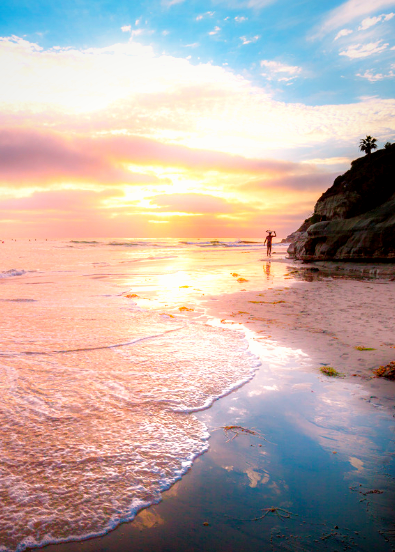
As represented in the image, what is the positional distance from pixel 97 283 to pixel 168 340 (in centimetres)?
885

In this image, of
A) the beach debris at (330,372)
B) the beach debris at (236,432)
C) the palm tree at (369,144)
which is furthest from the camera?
the palm tree at (369,144)

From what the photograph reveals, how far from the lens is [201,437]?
10.2ft

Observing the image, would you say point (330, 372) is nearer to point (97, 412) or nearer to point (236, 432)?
point (236, 432)

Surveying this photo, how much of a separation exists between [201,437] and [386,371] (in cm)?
288

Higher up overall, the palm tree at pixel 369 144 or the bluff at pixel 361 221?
the palm tree at pixel 369 144

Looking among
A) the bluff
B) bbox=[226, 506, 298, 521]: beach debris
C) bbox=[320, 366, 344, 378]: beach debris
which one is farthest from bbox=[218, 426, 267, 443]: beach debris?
the bluff

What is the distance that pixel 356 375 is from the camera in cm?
454

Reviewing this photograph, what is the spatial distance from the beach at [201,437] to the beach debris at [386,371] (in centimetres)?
11

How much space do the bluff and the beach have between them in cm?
1514

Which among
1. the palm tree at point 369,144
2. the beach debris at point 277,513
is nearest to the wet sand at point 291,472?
the beach debris at point 277,513

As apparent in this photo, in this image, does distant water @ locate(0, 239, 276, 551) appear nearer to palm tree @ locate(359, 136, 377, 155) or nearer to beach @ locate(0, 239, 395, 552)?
beach @ locate(0, 239, 395, 552)

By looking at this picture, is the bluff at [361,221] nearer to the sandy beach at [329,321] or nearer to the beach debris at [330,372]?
the sandy beach at [329,321]

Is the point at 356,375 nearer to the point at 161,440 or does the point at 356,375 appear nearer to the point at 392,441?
the point at 392,441

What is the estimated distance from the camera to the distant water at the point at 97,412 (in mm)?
2256
